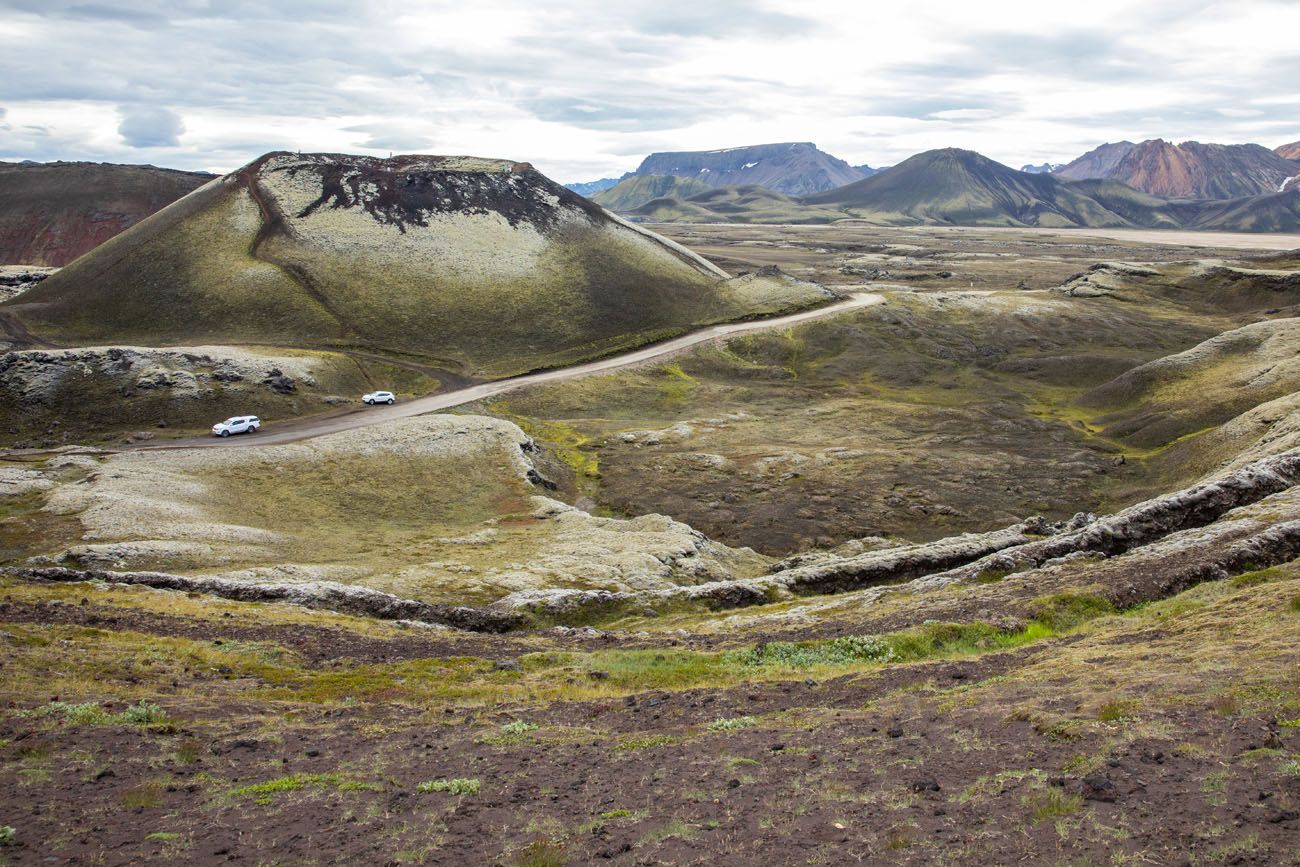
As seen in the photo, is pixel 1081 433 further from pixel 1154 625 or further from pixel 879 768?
pixel 879 768

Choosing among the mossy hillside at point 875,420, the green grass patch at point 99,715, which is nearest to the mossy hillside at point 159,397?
the mossy hillside at point 875,420

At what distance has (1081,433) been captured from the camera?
94.8m

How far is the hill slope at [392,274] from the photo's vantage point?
125 meters

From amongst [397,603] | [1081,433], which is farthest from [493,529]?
[1081,433]

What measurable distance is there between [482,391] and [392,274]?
4934cm

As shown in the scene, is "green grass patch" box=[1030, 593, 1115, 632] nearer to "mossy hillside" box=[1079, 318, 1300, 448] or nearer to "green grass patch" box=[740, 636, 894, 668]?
"green grass patch" box=[740, 636, 894, 668]

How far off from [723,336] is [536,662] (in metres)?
109

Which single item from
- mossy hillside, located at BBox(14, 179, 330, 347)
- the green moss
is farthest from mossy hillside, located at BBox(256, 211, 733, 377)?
the green moss

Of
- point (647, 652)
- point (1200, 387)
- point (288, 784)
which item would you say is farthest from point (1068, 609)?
point (1200, 387)

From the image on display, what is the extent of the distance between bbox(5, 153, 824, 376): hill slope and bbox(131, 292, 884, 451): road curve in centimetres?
507

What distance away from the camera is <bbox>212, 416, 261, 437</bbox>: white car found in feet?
266

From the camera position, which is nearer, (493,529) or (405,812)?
(405,812)

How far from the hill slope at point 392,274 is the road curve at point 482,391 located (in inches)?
200

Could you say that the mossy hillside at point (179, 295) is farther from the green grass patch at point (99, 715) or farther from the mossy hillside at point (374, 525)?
the green grass patch at point (99, 715)
